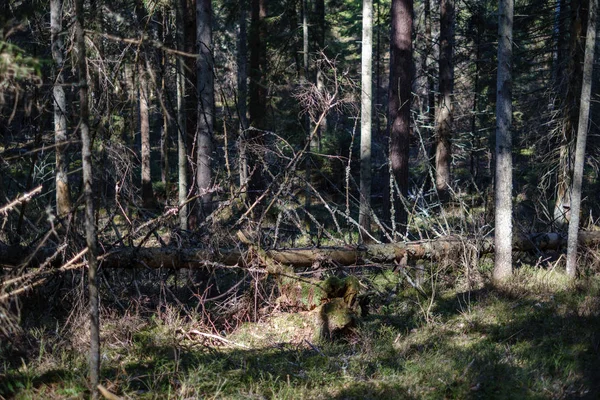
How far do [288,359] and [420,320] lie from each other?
95.9 inches

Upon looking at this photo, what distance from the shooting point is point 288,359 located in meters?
7.20

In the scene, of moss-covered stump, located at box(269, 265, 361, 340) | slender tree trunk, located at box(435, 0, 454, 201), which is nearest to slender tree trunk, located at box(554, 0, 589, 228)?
slender tree trunk, located at box(435, 0, 454, 201)

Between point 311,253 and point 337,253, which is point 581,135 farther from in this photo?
point 311,253

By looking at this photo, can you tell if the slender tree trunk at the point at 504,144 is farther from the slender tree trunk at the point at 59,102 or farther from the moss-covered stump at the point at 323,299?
the slender tree trunk at the point at 59,102

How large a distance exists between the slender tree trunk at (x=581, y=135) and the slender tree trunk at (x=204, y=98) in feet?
22.1

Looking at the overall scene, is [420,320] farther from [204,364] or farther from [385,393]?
Answer: [204,364]

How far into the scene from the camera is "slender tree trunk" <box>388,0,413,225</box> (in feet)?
39.0

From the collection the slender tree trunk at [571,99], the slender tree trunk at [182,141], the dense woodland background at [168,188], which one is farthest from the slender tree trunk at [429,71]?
the slender tree trunk at [182,141]

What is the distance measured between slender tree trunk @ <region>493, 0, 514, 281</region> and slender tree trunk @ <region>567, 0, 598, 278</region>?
1388 millimetres

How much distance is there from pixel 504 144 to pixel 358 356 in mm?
4737

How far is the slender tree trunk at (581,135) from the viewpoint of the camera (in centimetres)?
948

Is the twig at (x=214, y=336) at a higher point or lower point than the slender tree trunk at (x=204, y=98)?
lower

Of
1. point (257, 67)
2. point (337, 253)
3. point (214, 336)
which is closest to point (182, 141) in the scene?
point (337, 253)

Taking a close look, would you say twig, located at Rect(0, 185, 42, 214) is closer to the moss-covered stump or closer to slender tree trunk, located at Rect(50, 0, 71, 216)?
slender tree trunk, located at Rect(50, 0, 71, 216)
